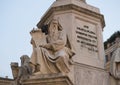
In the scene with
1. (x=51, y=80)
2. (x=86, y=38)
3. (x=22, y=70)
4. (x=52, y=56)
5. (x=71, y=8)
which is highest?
(x=71, y=8)

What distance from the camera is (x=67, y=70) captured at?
933 cm

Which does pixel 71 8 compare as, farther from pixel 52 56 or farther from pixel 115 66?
pixel 52 56

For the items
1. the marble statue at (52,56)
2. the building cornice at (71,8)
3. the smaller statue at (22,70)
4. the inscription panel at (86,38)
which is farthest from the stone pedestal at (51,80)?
the building cornice at (71,8)

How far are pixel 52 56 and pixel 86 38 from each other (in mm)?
2403

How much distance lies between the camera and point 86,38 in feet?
37.8

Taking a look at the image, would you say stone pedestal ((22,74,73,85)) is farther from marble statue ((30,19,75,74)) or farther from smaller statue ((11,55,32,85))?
smaller statue ((11,55,32,85))

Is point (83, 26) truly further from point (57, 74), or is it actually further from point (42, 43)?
point (57, 74)

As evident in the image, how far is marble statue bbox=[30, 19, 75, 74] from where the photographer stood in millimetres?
9234

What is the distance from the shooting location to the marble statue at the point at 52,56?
923cm

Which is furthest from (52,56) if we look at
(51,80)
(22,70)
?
(22,70)


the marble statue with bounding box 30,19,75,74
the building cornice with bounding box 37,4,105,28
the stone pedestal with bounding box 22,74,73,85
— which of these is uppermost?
the building cornice with bounding box 37,4,105,28

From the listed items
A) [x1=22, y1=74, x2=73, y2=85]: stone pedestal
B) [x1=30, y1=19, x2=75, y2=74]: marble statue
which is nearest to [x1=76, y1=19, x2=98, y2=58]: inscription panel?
[x1=30, y1=19, x2=75, y2=74]: marble statue

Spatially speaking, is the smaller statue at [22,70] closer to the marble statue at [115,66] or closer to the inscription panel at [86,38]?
the inscription panel at [86,38]

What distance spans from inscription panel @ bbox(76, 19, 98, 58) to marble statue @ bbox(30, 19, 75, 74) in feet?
4.43
